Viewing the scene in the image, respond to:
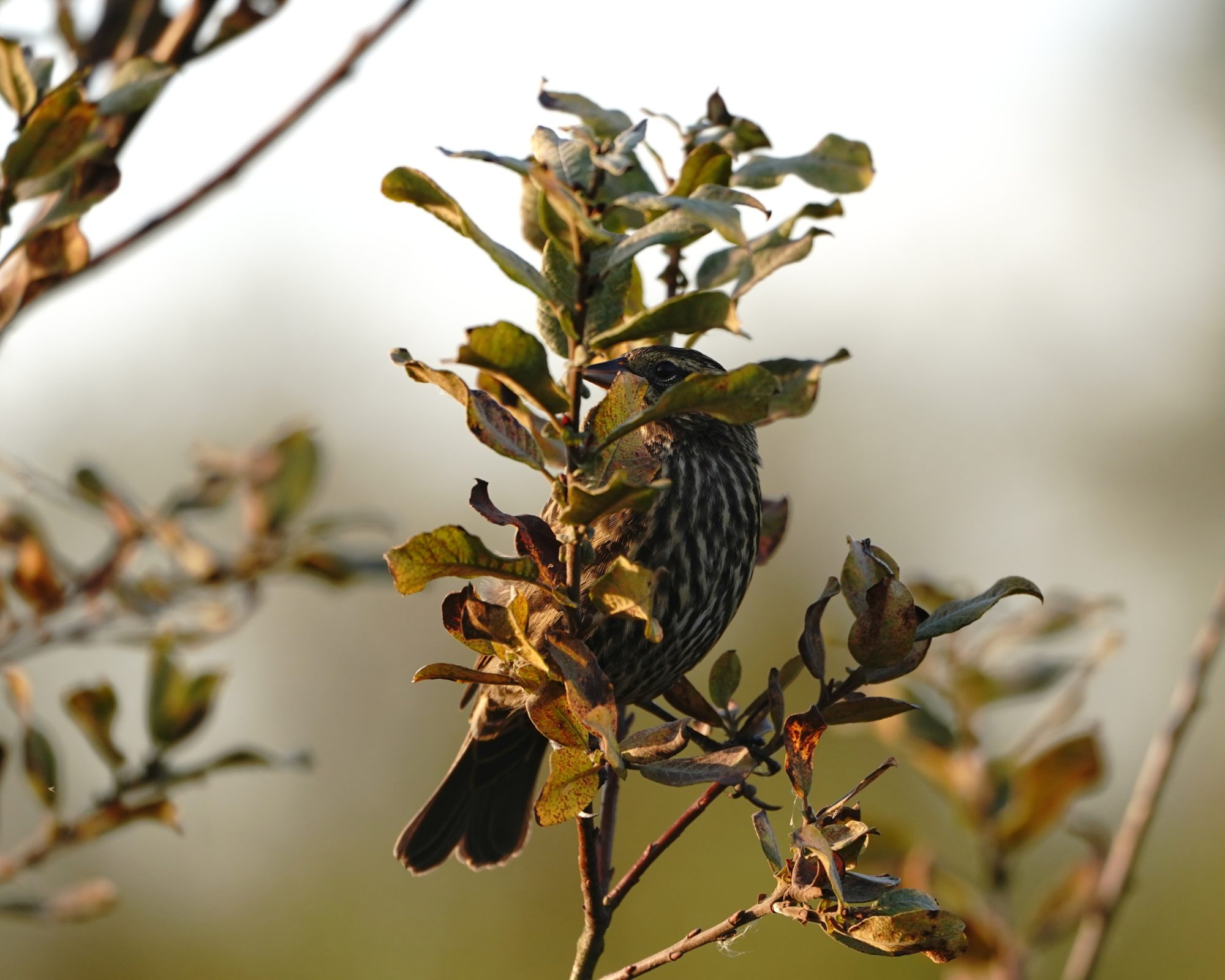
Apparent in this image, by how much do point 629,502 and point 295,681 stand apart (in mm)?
19476

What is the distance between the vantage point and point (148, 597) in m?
3.20

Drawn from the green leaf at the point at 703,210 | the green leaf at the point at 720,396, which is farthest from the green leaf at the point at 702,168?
the green leaf at the point at 720,396

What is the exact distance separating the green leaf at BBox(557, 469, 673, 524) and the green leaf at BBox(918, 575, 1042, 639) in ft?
1.58

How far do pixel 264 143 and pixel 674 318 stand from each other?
1175 millimetres

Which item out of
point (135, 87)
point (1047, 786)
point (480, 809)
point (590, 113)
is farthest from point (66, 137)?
point (1047, 786)

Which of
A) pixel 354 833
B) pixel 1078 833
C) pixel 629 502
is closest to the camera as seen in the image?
pixel 629 502

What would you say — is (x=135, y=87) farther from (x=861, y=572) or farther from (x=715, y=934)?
(x=715, y=934)

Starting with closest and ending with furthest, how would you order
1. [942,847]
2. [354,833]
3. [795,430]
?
[942,847]
[354,833]
[795,430]

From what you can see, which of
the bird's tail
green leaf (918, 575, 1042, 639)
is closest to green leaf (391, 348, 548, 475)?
green leaf (918, 575, 1042, 639)

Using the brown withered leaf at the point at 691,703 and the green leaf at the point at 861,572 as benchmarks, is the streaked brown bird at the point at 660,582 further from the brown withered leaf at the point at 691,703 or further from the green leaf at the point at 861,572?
the green leaf at the point at 861,572

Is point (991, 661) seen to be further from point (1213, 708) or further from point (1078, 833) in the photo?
point (1213, 708)

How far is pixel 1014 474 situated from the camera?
20031mm

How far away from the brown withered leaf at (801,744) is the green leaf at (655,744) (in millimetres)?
139

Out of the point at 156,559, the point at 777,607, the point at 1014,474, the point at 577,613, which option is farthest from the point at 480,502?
the point at 1014,474
